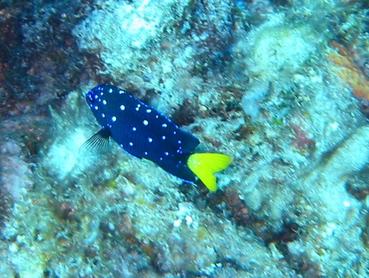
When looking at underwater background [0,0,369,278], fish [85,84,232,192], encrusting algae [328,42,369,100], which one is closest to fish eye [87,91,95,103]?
fish [85,84,232,192]

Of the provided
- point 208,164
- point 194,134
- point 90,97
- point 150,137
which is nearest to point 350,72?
point 194,134

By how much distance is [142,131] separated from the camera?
10.00 feet

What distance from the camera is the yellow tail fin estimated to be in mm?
2840

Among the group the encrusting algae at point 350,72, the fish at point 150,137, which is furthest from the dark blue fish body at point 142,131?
the encrusting algae at point 350,72

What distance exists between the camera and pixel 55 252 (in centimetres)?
Result: 297

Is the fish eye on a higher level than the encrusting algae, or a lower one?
lower

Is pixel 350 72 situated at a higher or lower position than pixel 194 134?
higher

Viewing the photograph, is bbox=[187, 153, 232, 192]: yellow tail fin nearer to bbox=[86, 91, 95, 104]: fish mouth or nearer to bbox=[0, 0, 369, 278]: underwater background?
bbox=[0, 0, 369, 278]: underwater background

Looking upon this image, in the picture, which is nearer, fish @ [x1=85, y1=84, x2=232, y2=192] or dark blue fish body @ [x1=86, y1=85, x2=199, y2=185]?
fish @ [x1=85, y1=84, x2=232, y2=192]

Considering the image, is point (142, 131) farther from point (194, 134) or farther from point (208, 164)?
point (208, 164)

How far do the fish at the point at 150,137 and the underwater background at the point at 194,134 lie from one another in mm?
168

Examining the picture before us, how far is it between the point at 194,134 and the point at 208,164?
1.57 ft

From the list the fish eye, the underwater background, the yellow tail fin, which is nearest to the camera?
the yellow tail fin

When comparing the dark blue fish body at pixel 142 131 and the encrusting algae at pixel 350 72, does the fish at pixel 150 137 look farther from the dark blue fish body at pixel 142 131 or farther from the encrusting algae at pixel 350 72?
the encrusting algae at pixel 350 72
